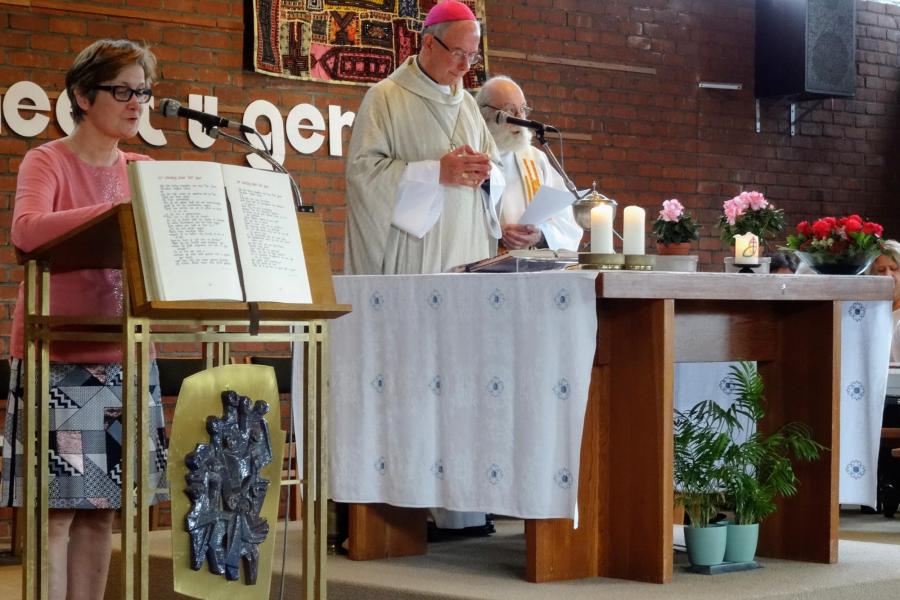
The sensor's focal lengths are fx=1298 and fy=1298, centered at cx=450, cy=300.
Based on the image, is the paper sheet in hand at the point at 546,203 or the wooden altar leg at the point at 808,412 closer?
the wooden altar leg at the point at 808,412

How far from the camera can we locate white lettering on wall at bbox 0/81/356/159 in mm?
5293

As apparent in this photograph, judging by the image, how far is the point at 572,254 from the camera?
3123 mm

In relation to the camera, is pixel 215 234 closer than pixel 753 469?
Yes

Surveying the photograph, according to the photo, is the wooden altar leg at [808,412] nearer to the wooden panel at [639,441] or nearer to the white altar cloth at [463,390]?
the white altar cloth at [463,390]

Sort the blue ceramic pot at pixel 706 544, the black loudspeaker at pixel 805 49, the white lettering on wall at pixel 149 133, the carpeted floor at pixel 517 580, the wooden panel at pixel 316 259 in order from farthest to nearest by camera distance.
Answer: the black loudspeaker at pixel 805 49 → the white lettering on wall at pixel 149 133 → the blue ceramic pot at pixel 706 544 → the carpeted floor at pixel 517 580 → the wooden panel at pixel 316 259

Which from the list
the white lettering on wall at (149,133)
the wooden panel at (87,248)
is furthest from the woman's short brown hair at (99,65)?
the white lettering on wall at (149,133)

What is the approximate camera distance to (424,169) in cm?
358

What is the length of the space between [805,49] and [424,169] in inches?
173

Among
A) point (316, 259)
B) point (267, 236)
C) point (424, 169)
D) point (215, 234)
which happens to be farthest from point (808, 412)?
point (215, 234)

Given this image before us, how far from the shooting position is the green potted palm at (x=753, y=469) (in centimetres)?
313

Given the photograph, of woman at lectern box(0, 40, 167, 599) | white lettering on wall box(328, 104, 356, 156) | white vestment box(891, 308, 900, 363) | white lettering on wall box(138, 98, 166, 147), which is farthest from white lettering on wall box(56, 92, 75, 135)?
white vestment box(891, 308, 900, 363)

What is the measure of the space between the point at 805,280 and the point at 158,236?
1682mm

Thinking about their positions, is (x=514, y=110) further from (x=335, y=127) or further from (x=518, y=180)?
(x=335, y=127)

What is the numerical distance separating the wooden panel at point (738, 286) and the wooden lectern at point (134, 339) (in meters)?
0.68
